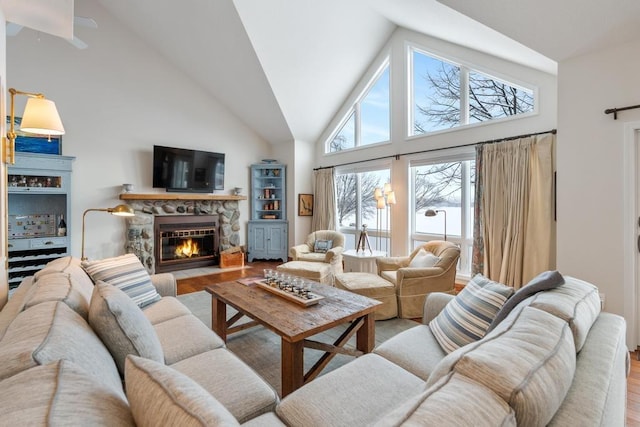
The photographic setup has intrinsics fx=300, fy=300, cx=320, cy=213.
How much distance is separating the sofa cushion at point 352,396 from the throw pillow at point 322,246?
12.0ft

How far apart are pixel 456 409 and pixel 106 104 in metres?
6.33

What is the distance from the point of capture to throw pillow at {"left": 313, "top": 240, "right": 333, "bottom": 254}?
205 inches

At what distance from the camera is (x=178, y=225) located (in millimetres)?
5758

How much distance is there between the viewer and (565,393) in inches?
31.2

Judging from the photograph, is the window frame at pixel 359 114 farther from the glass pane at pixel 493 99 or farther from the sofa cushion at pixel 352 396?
the sofa cushion at pixel 352 396

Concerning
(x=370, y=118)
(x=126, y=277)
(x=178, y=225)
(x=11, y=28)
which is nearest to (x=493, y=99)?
(x=370, y=118)

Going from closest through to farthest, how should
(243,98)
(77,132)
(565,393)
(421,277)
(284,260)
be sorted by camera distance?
(565,393)
(421,277)
(77,132)
(243,98)
(284,260)

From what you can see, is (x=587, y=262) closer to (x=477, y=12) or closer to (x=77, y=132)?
(x=477, y=12)

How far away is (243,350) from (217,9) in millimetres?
4439

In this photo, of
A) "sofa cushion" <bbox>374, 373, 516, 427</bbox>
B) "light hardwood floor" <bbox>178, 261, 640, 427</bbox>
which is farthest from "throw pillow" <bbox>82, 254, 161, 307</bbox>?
"sofa cushion" <bbox>374, 373, 516, 427</bbox>

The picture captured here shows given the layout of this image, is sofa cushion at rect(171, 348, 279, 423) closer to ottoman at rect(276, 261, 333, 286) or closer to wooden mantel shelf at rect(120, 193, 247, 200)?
ottoman at rect(276, 261, 333, 286)

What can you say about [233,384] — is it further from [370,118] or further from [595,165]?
[370,118]

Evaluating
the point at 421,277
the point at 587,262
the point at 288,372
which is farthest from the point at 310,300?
the point at 587,262

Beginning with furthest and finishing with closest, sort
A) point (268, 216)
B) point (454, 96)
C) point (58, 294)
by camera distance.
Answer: point (268, 216), point (454, 96), point (58, 294)
